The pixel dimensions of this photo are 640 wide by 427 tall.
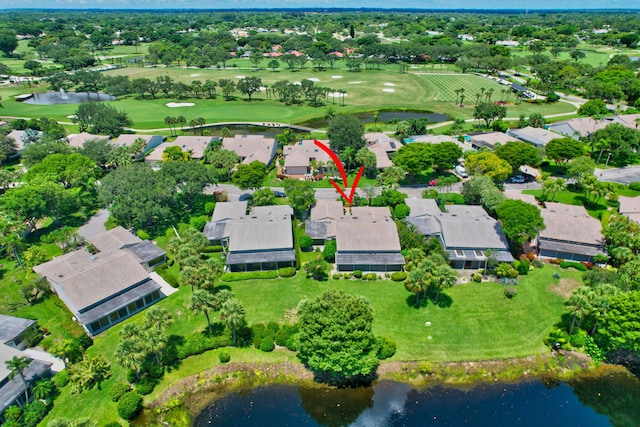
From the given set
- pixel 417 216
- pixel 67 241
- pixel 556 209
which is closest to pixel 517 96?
pixel 556 209

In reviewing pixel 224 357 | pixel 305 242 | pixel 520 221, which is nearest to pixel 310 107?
pixel 305 242

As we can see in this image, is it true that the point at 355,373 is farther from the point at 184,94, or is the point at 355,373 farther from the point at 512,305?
the point at 184,94

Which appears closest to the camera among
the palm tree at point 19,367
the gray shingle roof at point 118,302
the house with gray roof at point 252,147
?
the palm tree at point 19,367

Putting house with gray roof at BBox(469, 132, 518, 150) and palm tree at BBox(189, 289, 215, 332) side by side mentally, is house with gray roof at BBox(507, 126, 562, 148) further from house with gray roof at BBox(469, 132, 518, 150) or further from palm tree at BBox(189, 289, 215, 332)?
palm tree at BBox(189, 289, 215, 332)

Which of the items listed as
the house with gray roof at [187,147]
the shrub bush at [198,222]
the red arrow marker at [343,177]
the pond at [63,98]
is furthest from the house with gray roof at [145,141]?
the pond at [63,98]

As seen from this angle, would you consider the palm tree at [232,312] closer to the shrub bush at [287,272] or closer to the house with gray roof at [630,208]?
the shrub bush at [287,272]

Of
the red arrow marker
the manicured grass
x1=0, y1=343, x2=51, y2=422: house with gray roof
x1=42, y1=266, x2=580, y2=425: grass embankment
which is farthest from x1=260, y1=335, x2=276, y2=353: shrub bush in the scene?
the red arrow marker
